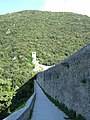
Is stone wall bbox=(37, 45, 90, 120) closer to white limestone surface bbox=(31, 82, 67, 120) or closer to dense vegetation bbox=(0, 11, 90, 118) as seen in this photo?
white limestone surface bbox=(31, 82, 67, 120)

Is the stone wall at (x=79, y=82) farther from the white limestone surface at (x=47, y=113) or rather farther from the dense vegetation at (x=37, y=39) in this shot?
the dense vegetation at (x=37, y=39)

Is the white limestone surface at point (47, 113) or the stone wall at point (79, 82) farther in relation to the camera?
the white limestone surface at point (47, 113)

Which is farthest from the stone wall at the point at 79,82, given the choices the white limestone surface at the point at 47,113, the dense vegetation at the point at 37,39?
the dense vegetation at the point at 37,39

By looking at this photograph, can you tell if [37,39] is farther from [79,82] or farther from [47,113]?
[79,82]

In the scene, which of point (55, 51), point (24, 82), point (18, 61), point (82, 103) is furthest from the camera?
point (55, 51)

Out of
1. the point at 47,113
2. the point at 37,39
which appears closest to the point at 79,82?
the point at 47,113

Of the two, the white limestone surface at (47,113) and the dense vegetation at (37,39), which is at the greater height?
the dense vegetation at (37,39)

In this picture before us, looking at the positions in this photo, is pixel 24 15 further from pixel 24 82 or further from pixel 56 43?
pixel 24 82

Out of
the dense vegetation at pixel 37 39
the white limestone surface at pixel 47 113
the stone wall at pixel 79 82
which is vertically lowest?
the white limestone surface at pixel 47 113

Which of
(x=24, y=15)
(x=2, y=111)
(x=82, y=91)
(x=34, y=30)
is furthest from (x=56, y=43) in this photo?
(x=82, y=91)
